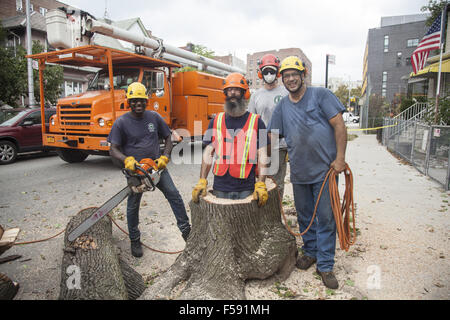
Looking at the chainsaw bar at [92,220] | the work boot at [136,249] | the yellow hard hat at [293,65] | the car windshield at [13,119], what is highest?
the yellow hard hat at [293,65]

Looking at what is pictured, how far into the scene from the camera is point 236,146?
2.86 m

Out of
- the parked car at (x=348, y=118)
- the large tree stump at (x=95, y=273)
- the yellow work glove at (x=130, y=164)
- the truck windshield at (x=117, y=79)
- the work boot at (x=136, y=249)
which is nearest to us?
the large tree stump at (x=95, y=273)

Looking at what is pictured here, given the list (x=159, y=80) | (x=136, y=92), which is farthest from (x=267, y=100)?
(x=159, y=80)

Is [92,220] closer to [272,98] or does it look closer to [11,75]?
[272,98]

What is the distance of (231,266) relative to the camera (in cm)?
259

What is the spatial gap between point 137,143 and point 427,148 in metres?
7.11

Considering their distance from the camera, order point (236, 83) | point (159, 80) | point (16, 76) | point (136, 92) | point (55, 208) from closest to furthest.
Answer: point (236, 83) → point (136, 92) → point (55, 208) → point (159, 80) → point (16, 76)

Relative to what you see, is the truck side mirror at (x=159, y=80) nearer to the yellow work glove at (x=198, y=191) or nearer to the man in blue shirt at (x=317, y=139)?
the man in blue shirt at (x=317, y=139)

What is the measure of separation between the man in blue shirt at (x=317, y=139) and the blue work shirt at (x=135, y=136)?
157 centimetres

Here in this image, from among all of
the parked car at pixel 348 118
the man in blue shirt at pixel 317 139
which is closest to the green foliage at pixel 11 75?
the man in blue shirt at pixel 317 139

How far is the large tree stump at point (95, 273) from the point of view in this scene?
2.42 metres

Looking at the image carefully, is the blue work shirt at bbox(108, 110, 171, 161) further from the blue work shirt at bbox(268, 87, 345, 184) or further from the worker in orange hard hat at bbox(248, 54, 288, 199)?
the blue work shirt at bbox(268, 87, 345, 184)

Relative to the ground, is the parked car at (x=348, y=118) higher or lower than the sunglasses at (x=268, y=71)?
higher

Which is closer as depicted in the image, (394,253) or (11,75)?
(394,253)
